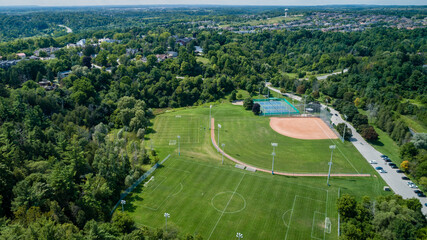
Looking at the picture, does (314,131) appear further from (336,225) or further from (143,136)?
(143,136)

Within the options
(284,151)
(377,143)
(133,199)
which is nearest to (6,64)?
(133,199)

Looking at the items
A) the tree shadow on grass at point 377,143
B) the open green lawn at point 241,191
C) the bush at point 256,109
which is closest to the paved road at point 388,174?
the tree shadow on grass at point 377,143

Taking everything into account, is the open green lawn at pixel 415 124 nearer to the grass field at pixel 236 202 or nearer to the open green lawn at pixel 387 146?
the open green lawn at pixel 387 146

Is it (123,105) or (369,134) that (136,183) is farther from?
(369,134)

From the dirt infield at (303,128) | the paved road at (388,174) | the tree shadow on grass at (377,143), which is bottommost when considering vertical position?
the paved road at (388,174)

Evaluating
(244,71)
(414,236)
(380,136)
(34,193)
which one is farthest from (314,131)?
(34,193)

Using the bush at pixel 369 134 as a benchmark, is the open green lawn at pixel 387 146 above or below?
below

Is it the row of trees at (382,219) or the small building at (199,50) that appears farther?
the small building at (199,50)
